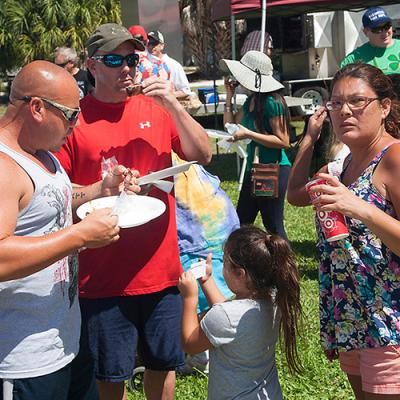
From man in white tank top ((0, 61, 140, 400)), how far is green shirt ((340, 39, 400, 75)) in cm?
461

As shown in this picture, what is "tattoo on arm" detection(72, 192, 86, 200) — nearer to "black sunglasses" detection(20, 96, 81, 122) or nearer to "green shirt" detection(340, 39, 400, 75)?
"black sunglasses" detection(20, 96, 81, 122)

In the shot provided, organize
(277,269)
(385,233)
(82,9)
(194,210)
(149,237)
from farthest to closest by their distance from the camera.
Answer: (82,9) < (194,210) < (149,237) < (277,269) < (385,233)

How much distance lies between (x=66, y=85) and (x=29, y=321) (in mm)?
781

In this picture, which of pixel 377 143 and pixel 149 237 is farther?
pixel 149 237

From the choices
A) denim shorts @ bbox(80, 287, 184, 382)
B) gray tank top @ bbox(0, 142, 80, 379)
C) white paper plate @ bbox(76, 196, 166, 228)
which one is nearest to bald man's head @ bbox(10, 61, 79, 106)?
gray tank top @ bbox(0, 142, 80, 379)

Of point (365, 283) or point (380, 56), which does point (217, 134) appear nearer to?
point (380, 56)

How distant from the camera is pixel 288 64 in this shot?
1554 centimetres

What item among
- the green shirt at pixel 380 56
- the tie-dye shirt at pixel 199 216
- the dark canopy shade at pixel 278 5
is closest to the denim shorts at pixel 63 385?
the tie-dye shirt at pixel 199 216

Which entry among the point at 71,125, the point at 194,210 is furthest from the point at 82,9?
the point at 71,125

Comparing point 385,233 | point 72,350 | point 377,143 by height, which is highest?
point 377,143

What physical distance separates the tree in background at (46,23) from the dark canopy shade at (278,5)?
49.7 ft

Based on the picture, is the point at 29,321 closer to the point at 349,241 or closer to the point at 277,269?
the point at 277,269

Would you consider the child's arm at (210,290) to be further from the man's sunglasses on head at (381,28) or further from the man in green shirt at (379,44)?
the man's sunglasses on head at (381,28)

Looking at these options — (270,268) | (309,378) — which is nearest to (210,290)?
(270,268)
